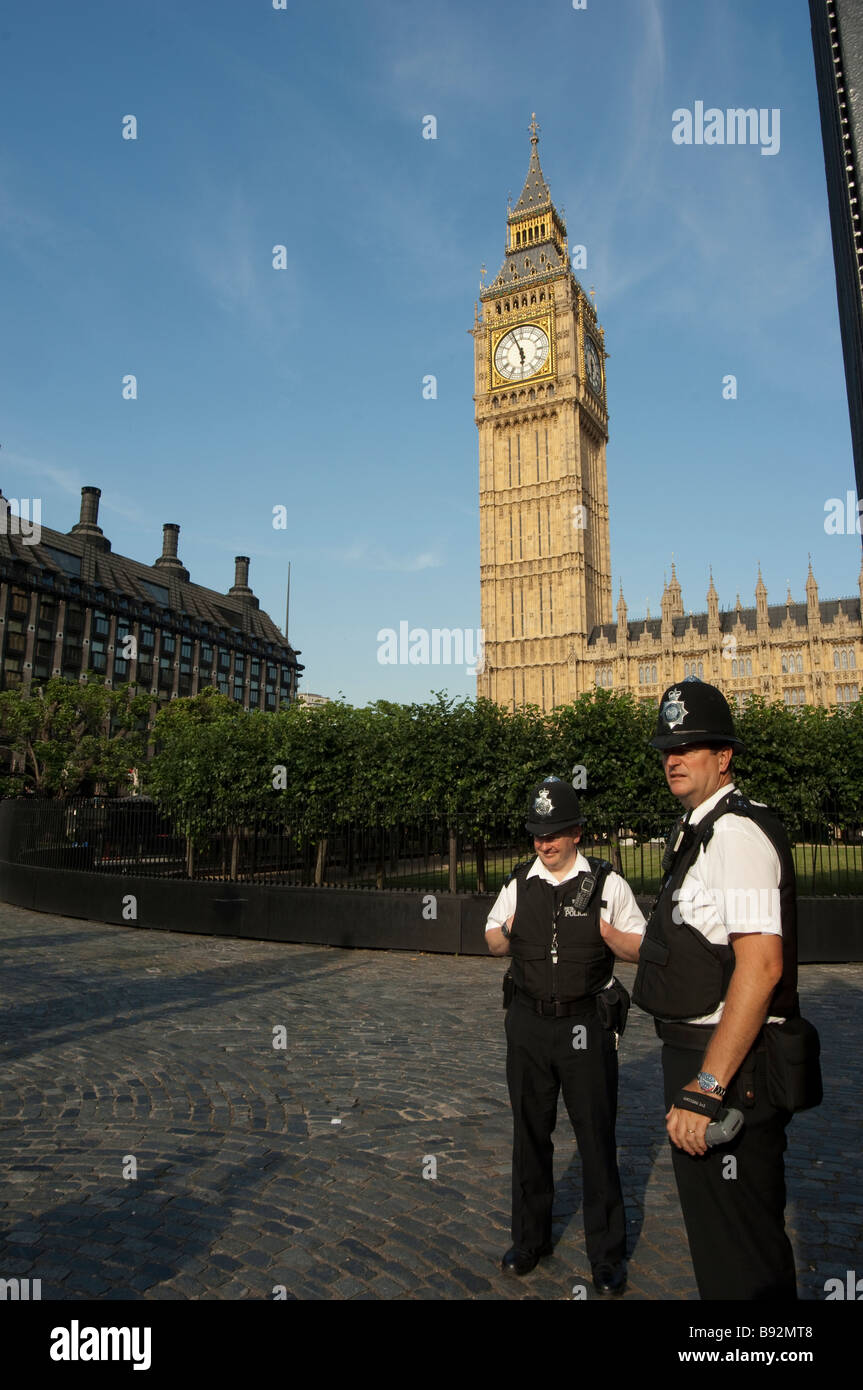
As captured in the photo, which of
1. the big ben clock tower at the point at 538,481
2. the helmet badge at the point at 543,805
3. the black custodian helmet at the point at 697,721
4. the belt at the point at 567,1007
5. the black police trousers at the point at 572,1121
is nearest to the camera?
the black custodian helmet at the point at 697,721

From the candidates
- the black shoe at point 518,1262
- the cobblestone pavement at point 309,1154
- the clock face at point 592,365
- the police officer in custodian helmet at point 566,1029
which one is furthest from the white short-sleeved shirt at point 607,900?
the clock face at point 592,365

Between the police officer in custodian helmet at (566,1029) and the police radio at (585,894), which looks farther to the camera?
the police radio at (585,894)

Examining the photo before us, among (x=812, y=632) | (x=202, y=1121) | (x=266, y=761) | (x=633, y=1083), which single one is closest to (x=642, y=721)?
(x=266, y=761)

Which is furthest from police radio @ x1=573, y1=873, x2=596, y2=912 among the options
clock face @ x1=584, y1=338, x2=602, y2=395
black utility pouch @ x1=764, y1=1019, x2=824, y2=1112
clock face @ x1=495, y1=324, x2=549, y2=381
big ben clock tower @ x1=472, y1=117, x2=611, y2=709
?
clock face @ x1=584, y1=338, x2=602, y2=395

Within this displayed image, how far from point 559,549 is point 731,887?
75.4 metres

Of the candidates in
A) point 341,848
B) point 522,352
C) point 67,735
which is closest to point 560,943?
point 341,848

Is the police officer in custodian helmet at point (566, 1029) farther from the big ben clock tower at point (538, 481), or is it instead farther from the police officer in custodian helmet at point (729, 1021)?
the big ben clock tower at point (538, 481)

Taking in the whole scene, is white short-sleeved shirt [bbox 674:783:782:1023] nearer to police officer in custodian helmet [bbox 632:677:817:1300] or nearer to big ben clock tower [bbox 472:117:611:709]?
police officer in custodian helmet [bbox 632:677:817:1300]

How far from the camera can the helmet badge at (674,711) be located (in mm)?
2711

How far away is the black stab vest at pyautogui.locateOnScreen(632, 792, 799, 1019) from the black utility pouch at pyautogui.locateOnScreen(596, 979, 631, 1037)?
0.76 meters

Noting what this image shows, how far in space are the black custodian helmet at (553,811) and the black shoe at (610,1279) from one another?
1.83 metres

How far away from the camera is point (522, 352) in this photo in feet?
257

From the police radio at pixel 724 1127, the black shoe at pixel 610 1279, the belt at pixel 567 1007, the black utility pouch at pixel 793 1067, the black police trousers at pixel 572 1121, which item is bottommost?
the black shoe at pixel 610 1279

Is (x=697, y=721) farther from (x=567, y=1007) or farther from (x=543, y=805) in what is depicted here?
(x=567, y=1007)
